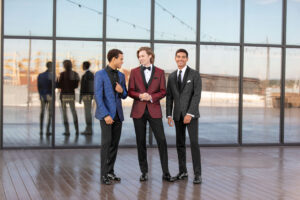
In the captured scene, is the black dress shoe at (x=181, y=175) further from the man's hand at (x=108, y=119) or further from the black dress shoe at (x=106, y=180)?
the man's hand at (x=108, y=119)

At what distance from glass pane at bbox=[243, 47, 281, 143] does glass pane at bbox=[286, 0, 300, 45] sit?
1.31 feet

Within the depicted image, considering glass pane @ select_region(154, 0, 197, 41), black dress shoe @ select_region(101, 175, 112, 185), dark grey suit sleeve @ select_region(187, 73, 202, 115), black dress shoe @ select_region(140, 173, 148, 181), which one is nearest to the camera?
black dress shoe @ select_region(101, 175, 112, 185)

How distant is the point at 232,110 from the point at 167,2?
2558 millimetres

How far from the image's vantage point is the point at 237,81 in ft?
A: 34.0

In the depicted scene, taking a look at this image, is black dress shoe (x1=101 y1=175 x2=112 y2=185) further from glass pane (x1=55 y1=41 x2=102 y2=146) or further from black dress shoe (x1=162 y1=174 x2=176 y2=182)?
glass pane (x1=55 y1=41 x2=102 y2=146)

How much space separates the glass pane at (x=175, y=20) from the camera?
10.0 m

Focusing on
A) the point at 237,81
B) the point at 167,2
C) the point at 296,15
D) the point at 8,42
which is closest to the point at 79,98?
the point at 8,42

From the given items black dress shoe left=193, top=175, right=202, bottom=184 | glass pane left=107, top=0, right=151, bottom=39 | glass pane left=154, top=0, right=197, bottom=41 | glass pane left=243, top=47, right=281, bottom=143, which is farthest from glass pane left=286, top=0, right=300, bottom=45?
black dress shoe left=193, top=175, right=202, bottom=184

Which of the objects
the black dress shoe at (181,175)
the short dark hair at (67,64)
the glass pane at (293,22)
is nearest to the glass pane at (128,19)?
the short dark hair at (67,64)

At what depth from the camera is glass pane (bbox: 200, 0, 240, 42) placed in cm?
1023

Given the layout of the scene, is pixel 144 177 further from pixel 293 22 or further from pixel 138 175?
pixel 293 22

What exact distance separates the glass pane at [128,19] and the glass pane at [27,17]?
1168 mm

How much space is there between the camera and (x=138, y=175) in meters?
7.07

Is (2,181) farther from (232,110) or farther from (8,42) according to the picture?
(232,110)
